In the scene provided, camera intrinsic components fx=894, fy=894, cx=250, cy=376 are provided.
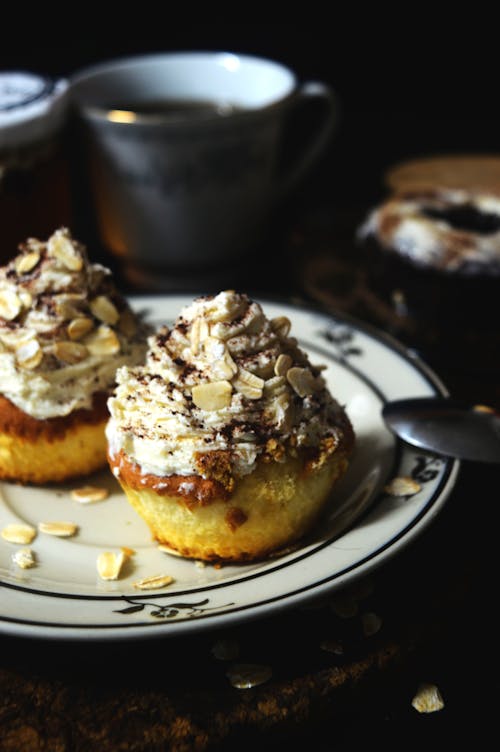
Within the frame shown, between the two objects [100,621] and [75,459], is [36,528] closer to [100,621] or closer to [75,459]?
[75,459]

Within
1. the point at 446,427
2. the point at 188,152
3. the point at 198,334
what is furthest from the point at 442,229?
the point at 198,334

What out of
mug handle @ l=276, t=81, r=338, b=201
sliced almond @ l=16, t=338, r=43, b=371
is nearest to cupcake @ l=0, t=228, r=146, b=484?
sliced almond @ l=16, t=338, r=43, b=371

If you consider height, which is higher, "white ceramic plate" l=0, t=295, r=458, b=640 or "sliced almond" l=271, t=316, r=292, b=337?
"sliced almond" l=271, t=316, r=292, b=337

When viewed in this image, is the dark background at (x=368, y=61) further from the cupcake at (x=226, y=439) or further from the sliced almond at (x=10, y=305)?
the cupcake at (x=226, y=439)

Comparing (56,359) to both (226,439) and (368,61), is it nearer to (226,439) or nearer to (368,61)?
(226,439)

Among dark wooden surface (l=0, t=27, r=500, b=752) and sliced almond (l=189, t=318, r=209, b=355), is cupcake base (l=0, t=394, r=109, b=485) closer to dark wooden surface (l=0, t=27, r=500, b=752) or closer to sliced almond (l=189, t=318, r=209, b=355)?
sliced almond (l=189, t=318, r=209, b=355)

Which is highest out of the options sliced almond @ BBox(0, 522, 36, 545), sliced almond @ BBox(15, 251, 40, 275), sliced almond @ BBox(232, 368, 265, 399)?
sliced almond @ BBox(232, 368, 265, 399)

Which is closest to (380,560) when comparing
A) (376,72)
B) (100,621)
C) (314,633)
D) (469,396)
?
(314,633)

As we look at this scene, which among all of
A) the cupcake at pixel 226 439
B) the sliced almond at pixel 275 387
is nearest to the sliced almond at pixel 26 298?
the cupcake at pixel 226 439
